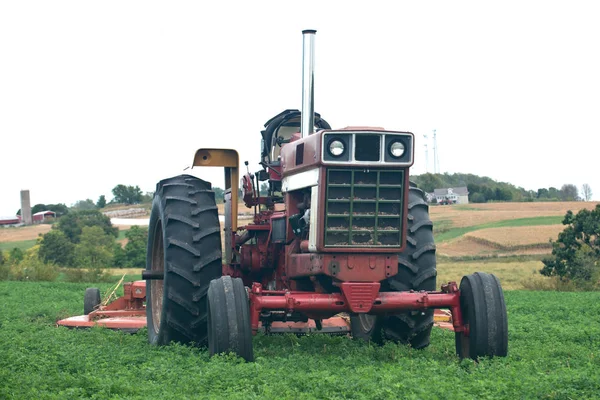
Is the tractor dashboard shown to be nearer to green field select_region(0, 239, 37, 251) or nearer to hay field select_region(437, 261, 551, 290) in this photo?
hay field select_region(437, 261, 551, 290)

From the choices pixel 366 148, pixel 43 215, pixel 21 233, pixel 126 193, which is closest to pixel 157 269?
pixel 366 148

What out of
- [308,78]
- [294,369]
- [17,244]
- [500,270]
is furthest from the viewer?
[17,244]

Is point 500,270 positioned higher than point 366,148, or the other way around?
point 366,148

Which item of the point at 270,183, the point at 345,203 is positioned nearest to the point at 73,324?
the point at 270,183

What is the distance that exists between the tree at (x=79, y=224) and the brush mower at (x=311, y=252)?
53065mm

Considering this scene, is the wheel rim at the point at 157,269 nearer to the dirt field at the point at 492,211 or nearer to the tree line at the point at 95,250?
the tree line at the point at 95,250

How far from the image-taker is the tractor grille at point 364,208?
9328mm

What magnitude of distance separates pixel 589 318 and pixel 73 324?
9.16 m

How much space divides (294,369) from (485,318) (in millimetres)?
2059

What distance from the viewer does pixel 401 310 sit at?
31.3 ft

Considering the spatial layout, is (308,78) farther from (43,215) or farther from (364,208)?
(43,215)

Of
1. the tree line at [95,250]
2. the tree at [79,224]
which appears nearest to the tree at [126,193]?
the tree at [79,224]

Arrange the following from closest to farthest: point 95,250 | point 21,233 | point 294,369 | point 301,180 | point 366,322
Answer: point 294,369 → point 301,180 → point 366,322 → point 95,250 → point 21,233

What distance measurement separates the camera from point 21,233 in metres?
79.6
